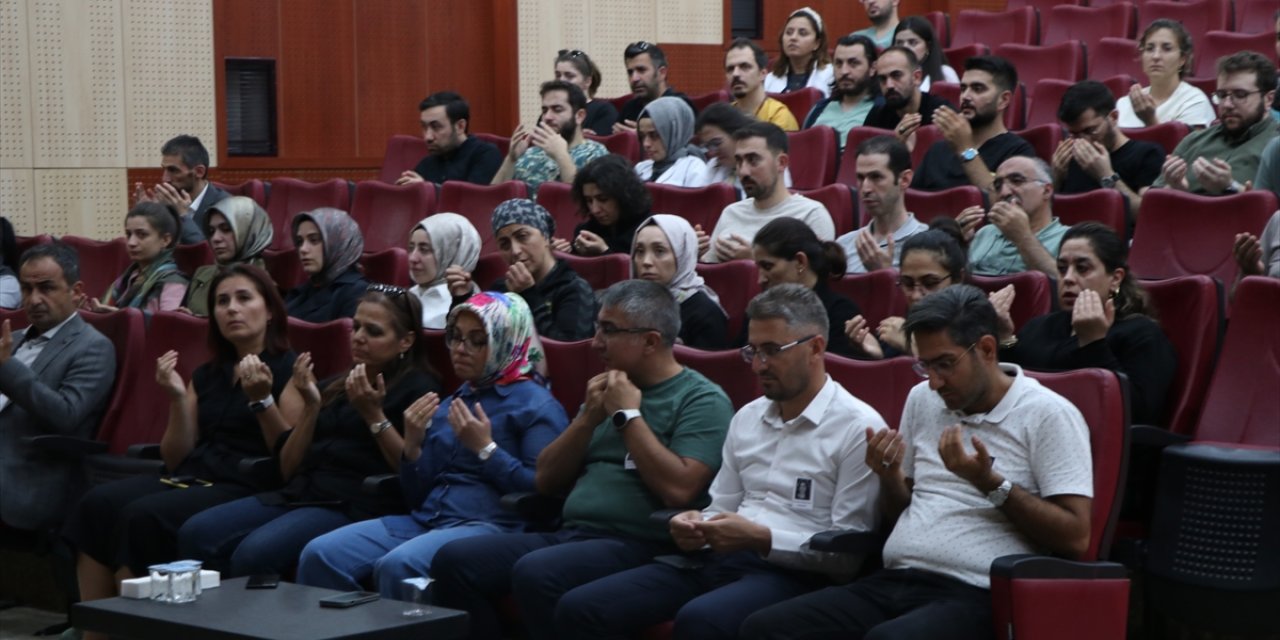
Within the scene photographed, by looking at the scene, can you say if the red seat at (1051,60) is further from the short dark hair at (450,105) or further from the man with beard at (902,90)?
the short dark hair at (450,105)

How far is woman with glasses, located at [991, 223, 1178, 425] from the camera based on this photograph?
9.58 ft

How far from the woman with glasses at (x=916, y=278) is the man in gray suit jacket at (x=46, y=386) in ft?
6.15

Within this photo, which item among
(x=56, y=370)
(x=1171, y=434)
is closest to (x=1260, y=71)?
(x=1171, y=434)

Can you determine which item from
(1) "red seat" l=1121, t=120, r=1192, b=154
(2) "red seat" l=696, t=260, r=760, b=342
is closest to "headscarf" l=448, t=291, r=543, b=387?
(2) "red seat" l=696, t=260, r=760, b=342

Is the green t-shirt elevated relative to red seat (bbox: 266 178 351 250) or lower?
lower

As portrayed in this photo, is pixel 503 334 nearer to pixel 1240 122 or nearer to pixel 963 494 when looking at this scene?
pixel 963 494

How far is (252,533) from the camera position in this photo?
3336 millimetres

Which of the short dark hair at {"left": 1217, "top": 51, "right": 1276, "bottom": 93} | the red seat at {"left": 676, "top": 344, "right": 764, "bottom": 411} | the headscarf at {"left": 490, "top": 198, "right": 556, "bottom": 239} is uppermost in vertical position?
the short dark hair at {"left": 1217, "top": 51, "right": 1276, "bottom": 93}

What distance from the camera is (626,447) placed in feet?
9.75

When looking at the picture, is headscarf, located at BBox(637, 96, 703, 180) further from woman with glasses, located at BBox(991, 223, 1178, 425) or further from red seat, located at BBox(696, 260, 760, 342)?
woman with glasses, located at BBox(991, 223, 1178, 425)

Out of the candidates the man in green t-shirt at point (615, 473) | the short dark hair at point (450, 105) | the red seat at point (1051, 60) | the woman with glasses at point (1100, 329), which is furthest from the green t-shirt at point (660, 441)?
the red seat at point (1051, 60)

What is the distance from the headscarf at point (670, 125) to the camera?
516 centimetres

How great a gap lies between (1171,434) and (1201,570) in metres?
0.26

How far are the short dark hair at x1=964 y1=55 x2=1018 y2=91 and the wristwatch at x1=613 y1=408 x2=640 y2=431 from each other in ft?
7.32
